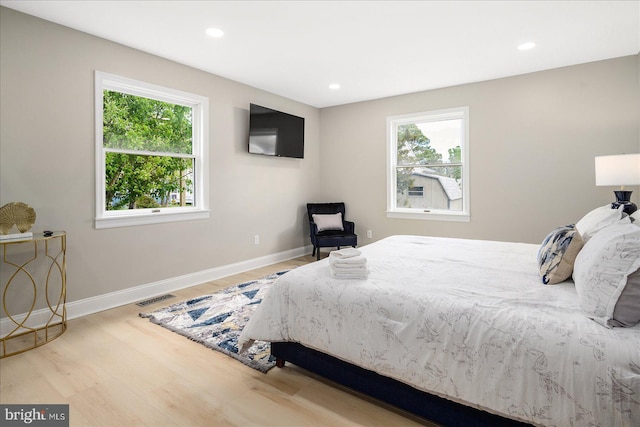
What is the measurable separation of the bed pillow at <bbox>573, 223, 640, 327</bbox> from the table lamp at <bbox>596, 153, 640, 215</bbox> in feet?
5.86

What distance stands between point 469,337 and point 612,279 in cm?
61

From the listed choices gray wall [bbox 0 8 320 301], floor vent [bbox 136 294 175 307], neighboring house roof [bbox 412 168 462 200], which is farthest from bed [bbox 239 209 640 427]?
neighboring house roof [bbox 412 168 462 200]

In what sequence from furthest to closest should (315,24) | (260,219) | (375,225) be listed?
(375,225)
(260,219)
(315,24)

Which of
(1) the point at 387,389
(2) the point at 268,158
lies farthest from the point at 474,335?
(2) the point at 268,158

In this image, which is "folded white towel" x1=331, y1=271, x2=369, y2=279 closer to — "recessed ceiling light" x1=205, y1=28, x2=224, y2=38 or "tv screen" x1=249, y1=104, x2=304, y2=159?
"recessed ceiling light" x1=205, y1=28, x2=224, y2=38

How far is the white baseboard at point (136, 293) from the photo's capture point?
2.76 meters

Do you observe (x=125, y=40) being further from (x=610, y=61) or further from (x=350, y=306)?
(x=610, y=61)

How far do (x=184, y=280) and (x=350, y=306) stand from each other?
2.74 m

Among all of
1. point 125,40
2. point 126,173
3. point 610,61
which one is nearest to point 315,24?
point 125,40

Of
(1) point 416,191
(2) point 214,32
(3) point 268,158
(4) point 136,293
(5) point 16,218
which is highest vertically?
(2) point 214,32

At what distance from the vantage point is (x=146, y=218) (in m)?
3.51

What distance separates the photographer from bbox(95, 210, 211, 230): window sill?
10.4 ft

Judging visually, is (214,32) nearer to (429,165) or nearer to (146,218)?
(146,218)

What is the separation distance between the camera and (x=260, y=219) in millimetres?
4891
